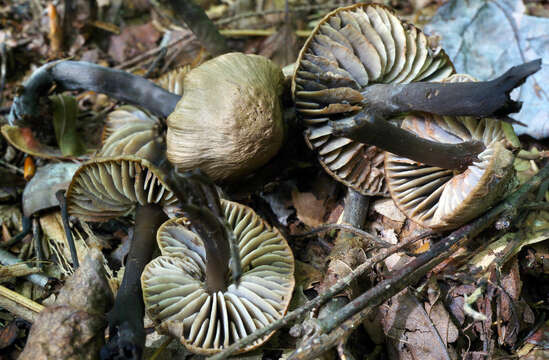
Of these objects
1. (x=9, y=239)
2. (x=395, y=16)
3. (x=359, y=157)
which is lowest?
(x=9, y=239)

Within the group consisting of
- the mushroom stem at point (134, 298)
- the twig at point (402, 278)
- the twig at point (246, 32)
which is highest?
the twig at point (246, 32)

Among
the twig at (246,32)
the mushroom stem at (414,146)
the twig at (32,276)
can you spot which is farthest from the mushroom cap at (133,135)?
the mushroom stem at (414,146)

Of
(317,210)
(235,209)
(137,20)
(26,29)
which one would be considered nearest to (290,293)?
(235,209)

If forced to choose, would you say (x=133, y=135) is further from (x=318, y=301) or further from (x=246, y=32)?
(x=318, y=301)

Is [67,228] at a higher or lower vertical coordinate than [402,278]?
lower

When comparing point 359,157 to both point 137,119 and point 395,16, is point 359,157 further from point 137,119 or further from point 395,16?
point 137,119

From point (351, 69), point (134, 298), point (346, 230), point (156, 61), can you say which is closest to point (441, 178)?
point (346, 230)

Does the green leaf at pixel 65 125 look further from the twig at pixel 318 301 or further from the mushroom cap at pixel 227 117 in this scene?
the twig at pixel 318 301
